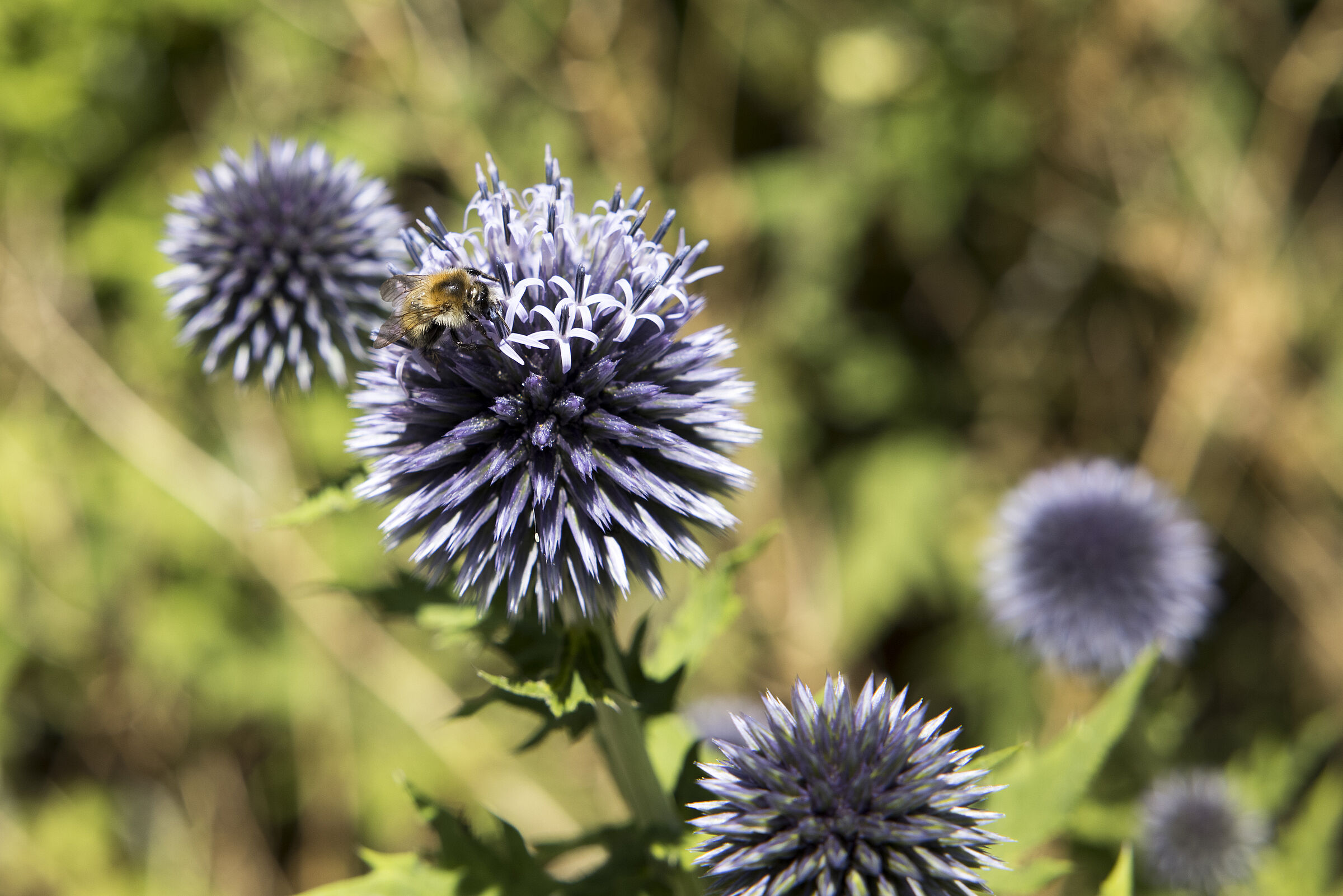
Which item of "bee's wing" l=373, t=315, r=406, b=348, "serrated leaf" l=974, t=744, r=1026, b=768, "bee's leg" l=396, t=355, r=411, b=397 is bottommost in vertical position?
"serrated leaf" l=974, t=744, r=1026, b=768

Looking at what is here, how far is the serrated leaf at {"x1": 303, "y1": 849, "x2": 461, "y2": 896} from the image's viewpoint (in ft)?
5.51

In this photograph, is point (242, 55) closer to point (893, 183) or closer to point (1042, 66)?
point (893, 183)

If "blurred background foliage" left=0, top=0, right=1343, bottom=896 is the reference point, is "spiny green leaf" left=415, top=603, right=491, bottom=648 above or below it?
below

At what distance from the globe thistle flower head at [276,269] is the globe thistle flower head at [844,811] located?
1270 mm

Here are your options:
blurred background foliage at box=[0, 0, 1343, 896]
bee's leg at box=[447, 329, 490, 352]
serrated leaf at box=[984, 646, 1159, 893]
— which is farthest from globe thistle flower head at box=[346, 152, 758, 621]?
blurred background foliage at box=[0, 0, 1343, 896]

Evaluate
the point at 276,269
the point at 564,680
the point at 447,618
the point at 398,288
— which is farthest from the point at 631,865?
the point at 276,269

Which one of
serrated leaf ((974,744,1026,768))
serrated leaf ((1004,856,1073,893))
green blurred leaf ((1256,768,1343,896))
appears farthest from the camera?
green blurred leaf ((1256,768,1343,896))

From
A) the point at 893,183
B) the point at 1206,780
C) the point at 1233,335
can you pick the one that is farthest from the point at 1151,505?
the point at 893,183

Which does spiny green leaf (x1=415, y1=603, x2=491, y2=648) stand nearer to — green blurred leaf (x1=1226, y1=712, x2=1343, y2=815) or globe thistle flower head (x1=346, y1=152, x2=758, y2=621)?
globe thistle flower head (x1=346, y1=152, x2=758, y2=621)

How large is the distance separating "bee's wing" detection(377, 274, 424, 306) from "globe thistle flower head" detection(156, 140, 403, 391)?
1.11 ft

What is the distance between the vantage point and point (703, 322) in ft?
15.1

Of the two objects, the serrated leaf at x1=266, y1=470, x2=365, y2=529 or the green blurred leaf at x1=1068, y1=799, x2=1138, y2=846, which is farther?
the green blurred leaf at x1=1068, y1=799, x2=1138, y2=846

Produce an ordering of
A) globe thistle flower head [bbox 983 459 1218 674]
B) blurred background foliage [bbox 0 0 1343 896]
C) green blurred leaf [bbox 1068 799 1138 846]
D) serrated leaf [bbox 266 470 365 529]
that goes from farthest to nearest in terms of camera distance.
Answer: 1. blurred background foliage [bbox 0 0 1343 896]
2. globe thistle flower head [bbox 983 459 1218 674]
3. green blurred leaf [bbox 1068 799 1138 846]
4. serrated leaf [bbox 266 470 365 529]

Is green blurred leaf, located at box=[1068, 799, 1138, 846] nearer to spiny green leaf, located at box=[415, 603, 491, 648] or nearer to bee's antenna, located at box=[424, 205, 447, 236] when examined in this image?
spiny green leaf, located at box=[415, 603, 491, 648]
